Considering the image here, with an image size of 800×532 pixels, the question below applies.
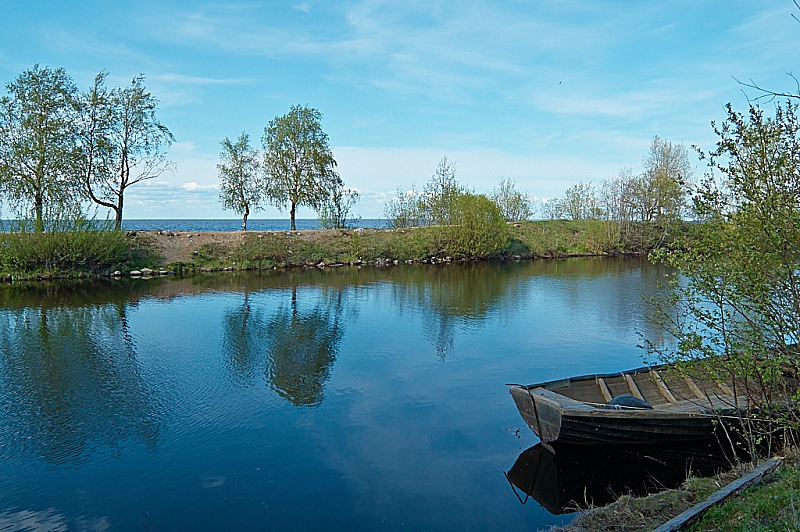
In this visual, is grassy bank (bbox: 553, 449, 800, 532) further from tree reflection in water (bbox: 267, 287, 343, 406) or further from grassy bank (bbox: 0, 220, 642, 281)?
grassy bank (bbox: 0, 220, 642, 281)

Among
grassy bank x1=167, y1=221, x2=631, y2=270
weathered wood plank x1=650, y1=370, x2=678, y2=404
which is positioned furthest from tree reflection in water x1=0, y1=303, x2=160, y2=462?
grassy bank x1=167, y1=221, x2=631, y2=270

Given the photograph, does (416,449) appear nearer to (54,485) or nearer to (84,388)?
(54,485)

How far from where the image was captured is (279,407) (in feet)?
38.5

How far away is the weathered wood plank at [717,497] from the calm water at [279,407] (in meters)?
2.42

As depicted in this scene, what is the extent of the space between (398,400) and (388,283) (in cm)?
1930

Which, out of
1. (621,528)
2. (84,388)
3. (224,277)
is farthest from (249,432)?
(224,277)

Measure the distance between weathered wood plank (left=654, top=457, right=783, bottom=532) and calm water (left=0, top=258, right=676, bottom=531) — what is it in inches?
95.1

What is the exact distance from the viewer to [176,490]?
8312 mm

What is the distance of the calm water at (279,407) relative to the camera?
7.94 metres

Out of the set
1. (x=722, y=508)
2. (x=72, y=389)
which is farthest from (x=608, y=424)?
(x=72, y=389)

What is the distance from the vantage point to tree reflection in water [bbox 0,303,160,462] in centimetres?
1005

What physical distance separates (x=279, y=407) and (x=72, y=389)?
179 inches

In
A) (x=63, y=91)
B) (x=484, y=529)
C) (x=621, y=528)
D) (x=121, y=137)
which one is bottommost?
(x=484, y=529)

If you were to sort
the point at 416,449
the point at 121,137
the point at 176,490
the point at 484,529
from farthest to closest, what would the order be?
the point at 121,137, the point at 416,449, the point at 176,490, the point at 484,529
